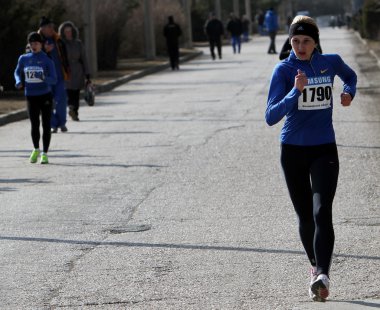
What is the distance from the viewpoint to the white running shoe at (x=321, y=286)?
23.0ft

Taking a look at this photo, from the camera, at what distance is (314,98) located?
287 inches

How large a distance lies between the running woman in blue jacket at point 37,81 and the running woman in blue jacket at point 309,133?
8529 mm

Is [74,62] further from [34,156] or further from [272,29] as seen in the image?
[272,29]

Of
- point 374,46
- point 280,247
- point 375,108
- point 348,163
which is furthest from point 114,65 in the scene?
point 280,247

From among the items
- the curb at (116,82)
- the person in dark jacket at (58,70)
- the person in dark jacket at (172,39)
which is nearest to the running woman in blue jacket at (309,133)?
the person in dark jacket at (58,70)

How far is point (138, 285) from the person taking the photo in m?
8.01

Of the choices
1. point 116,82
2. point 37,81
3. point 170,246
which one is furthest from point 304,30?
point 116,82

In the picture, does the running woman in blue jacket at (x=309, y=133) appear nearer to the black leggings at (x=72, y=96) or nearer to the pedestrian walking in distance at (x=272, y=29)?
the black leggings at (x=72, y=96)

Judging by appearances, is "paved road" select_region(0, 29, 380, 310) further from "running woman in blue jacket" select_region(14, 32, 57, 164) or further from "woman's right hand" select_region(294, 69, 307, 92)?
"woman's right hand" select_region(294, 69, 307, 92)

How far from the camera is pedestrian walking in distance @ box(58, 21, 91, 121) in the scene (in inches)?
843

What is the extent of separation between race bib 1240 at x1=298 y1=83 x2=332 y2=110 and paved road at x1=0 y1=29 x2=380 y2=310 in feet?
3.90

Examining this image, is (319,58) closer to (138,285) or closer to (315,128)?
(315,128)

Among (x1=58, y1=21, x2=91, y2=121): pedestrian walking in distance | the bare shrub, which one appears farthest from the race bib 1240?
the bare shrub

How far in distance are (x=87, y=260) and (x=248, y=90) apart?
2068 centimetres
